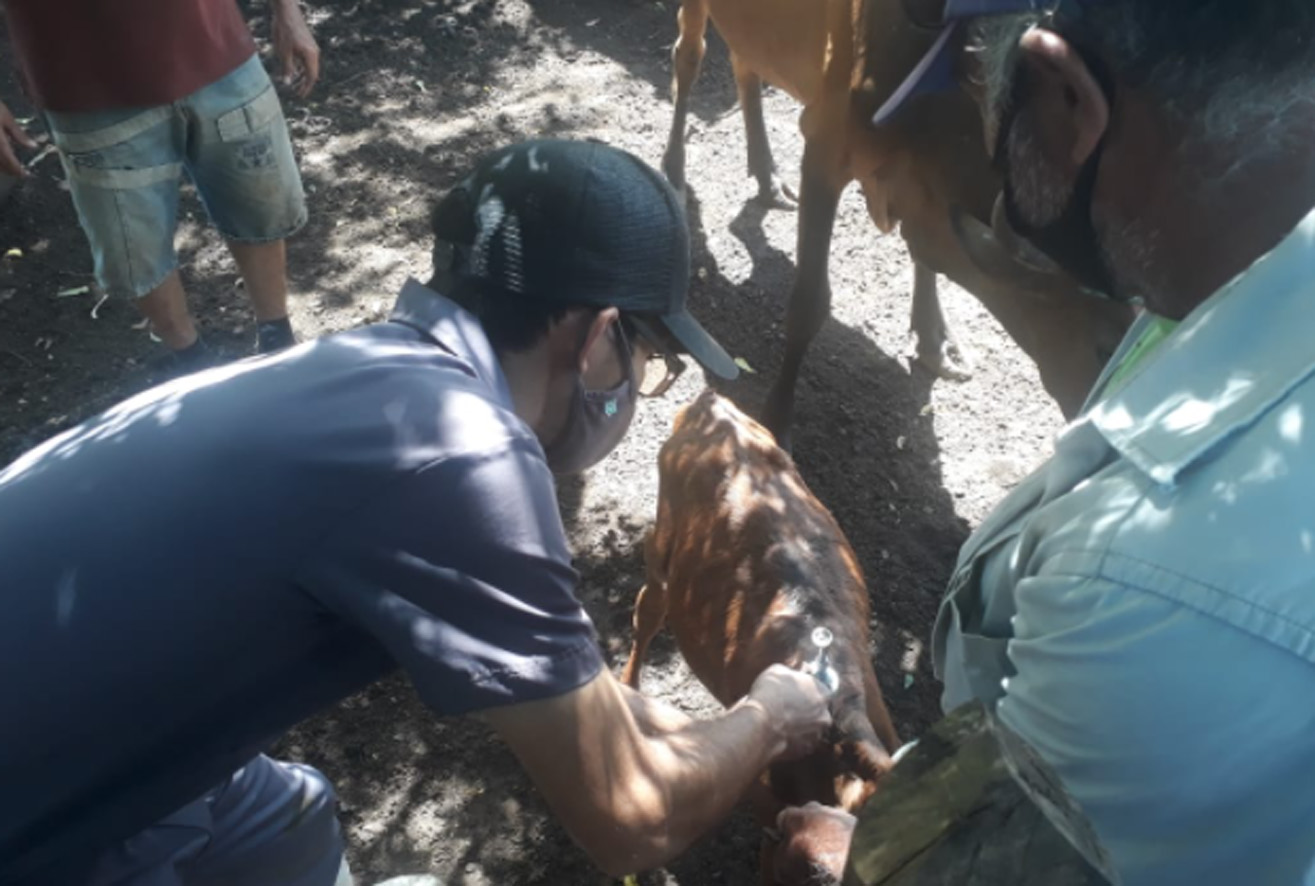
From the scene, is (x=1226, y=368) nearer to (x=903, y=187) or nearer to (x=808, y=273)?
(x=903, y=187)

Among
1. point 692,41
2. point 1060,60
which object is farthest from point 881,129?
point 1060,60

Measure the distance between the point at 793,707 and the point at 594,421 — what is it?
87cm

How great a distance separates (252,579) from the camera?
5.85 ft

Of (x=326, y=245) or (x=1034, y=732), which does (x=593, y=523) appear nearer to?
(x=326, y=245)

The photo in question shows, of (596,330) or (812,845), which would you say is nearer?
(596,330)

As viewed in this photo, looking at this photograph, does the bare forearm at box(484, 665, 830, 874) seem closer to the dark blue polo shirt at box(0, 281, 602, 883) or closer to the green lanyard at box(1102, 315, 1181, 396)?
the dark blue polo shirt at box(0, 281, 602, 883)

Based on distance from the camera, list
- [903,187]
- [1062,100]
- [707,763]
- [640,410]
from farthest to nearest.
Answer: [640,410]
[903,187]
[707,763]
[1062,100]

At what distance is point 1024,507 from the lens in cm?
176

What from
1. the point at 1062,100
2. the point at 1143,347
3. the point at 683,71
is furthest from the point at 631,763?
the point at 683,71

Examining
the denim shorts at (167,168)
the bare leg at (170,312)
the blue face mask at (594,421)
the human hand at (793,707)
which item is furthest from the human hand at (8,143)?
the human hand at (793,707)

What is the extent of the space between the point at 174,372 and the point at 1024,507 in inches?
172

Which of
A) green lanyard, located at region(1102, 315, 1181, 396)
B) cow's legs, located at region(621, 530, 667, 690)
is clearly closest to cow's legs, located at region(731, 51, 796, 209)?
cow's legs, located at region(621, 530, 667, 690)

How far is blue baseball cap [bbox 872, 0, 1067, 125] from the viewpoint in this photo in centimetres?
291

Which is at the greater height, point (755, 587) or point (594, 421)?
point (594, 421)
